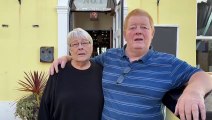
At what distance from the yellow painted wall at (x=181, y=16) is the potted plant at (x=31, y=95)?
2.09 m

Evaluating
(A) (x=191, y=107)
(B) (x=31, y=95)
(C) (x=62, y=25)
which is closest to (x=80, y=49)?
(A) (x=191, y=107)

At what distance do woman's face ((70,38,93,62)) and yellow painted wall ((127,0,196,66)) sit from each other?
181 inches

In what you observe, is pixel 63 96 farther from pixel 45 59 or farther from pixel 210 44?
pixel 210 44

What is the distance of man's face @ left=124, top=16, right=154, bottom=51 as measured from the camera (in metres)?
1.78

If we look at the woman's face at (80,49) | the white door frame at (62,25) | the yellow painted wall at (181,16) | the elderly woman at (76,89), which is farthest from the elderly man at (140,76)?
the yellow painted wall at (181,16)

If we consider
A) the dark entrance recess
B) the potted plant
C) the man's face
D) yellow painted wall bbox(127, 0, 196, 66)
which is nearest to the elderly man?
the man's face

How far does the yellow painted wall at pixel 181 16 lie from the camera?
270 inches

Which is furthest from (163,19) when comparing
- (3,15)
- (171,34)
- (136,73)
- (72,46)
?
(136,73)

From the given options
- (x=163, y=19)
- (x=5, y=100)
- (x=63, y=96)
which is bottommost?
(x=5, y=100)

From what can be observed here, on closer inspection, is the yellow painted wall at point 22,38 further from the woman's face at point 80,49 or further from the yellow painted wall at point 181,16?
the woman's face at point 80,49

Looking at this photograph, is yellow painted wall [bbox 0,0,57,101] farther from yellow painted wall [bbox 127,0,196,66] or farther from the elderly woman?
the elderly woman

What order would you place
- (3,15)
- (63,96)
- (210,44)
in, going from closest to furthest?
(63,96) < (3,15) < (210,44)

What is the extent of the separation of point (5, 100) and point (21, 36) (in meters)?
1.19

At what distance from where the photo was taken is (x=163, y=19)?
687 cm
